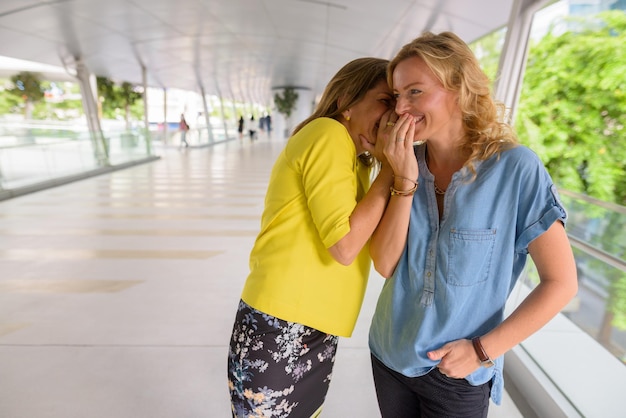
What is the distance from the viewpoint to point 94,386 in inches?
101

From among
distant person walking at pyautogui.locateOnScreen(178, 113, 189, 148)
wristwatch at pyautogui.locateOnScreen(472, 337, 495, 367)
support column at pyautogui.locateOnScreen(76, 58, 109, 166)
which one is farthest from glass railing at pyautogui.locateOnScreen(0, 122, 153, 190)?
wristwatch at pyautogui.locateOnScreen(472, 337, 495, 367)

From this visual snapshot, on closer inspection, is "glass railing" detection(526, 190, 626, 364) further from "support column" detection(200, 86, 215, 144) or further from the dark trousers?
"support column" detection(200, 86, 215, 144)

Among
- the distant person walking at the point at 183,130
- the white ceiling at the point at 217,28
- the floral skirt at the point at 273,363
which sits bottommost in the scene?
the distant person walking at the point at 183,130

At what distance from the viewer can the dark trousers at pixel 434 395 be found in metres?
1.15

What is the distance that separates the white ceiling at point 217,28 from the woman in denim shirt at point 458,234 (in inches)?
185

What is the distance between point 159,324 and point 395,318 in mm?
2621

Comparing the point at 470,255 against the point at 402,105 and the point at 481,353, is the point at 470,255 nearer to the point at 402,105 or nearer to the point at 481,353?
the point at 481,353

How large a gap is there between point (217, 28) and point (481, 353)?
34.9 feet

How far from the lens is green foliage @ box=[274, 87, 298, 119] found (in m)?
30.5

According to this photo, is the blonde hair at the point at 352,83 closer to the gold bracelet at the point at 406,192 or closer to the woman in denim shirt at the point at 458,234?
the woman in denim shirt at the point at 458,234

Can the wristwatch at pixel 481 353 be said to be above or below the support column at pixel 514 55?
below

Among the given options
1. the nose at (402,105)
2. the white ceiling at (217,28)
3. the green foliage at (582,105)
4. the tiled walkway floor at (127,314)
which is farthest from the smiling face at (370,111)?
the white ceiling at (217,28)

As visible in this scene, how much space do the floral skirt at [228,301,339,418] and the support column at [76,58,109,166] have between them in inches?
485

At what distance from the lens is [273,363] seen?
4.19ft
